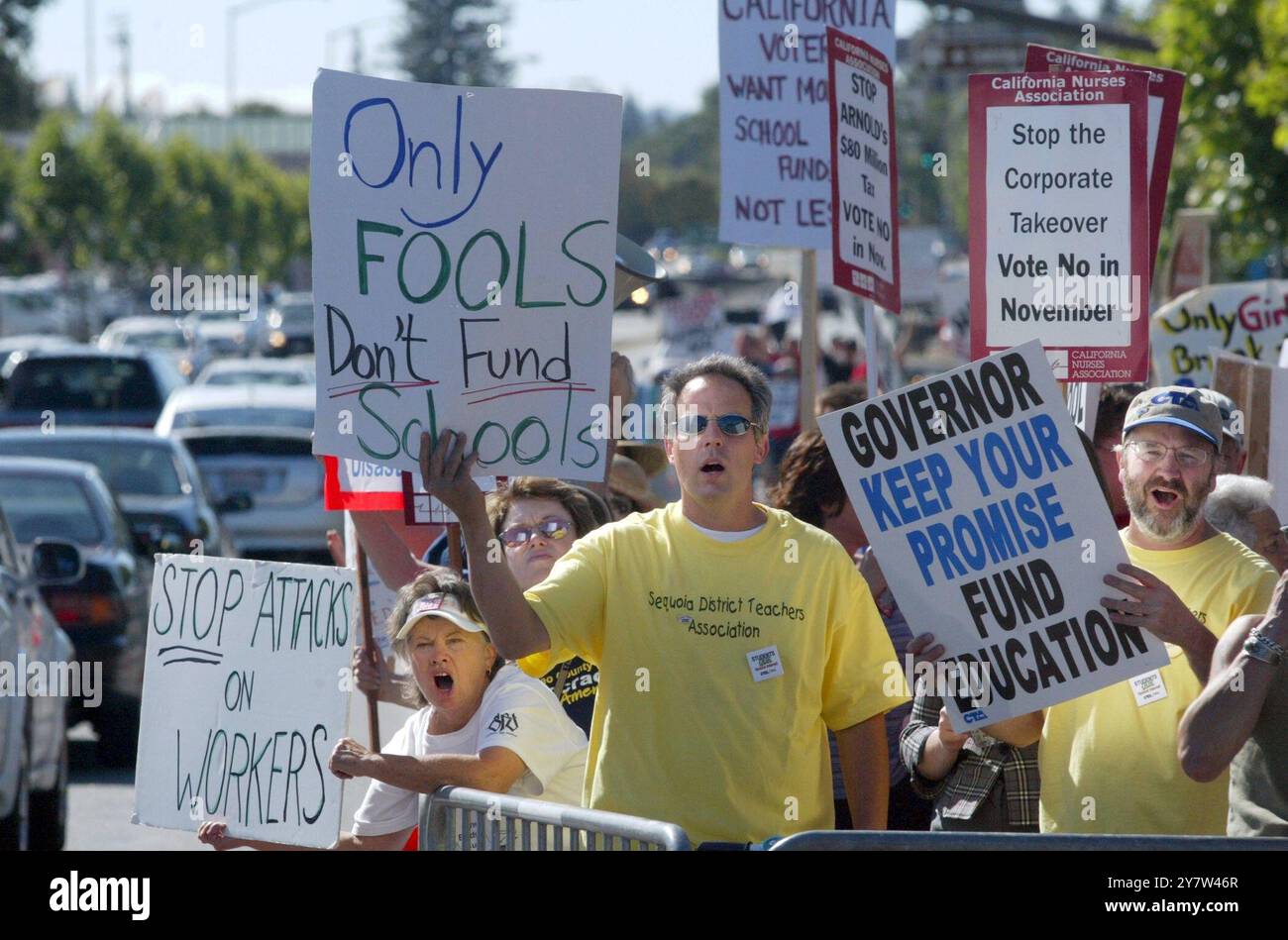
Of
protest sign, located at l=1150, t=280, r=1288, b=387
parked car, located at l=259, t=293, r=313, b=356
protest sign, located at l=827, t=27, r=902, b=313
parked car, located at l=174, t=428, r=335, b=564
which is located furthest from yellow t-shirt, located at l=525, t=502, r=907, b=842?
parked car, located at l=259, t=293, r=313, b=356

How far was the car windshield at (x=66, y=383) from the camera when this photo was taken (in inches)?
736

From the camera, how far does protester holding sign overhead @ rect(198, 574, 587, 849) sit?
4.72 m

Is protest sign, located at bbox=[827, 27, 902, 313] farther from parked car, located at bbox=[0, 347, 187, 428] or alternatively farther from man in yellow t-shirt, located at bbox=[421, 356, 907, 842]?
parked car, located at bbox=[0, 347, 187, 428]

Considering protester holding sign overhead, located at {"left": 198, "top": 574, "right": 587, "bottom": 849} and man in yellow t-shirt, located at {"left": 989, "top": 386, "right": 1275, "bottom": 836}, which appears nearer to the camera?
man in yellow t-shirt, located at {"left": 989, "top": 386, "right": 1275, "bottom": 836}

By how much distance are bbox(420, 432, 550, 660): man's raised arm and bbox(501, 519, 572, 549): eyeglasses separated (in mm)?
943

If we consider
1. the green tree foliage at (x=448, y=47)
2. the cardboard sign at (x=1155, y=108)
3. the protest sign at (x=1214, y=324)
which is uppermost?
the green tree foliage at (x=448, y=47)

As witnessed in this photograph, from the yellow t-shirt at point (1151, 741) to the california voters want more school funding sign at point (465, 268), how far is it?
47.0 inches

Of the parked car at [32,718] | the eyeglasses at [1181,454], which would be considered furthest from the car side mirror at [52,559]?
the eyeglasses at [1181,454]

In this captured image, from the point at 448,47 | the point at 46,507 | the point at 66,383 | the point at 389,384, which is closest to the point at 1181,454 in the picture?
the point at 389,384

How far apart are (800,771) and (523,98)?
1629 millimetres

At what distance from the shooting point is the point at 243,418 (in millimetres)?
18516

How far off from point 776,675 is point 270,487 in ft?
41.6

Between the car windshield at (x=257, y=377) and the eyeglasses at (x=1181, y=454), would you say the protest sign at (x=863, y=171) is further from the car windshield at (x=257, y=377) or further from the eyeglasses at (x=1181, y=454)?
the car windshield at (x=257, y=377)

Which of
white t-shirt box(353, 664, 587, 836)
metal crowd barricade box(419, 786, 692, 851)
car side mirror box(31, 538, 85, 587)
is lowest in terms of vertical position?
metal crowd barricade box(419, 786, 692, 851)
